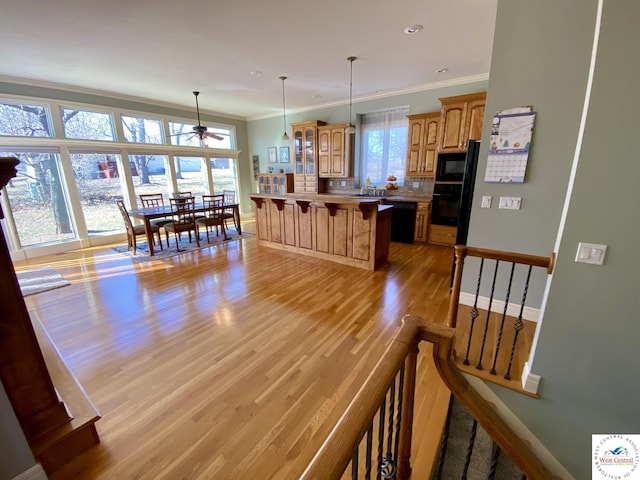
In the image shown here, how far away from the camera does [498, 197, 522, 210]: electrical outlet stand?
2529 mm

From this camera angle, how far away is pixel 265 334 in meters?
2.51

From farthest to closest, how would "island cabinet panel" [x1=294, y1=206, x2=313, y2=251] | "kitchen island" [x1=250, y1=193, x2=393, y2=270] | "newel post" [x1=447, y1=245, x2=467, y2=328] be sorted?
"island cabinet panel" [x1=294, y1=206, x2=313, y2=251], "kitchen island" [x1=250, y1=193, x2=393, y2=270], "newel post" [x1=447, y1=245, x2=467, y2=328]

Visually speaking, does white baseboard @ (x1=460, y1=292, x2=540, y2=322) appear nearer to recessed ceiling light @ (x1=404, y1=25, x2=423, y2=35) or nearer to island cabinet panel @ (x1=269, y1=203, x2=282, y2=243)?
recessed ceiling light @ (x1=404, y1=25, x2=423, y2=35)

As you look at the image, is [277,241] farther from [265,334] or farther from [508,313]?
[508,313]

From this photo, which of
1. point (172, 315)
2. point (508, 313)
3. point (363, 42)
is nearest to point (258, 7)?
point (363, 42)

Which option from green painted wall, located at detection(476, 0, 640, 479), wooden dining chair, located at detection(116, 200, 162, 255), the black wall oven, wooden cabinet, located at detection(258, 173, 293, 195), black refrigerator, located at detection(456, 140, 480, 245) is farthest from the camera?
wooden cabinet, located at detection(258, 173, 293, 195)

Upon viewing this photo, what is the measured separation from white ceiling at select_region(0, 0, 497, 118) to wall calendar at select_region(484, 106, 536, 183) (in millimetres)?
1180

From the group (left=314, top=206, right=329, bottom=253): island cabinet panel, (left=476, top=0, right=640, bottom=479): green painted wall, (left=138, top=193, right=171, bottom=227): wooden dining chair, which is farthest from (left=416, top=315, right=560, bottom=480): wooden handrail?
(left=138, top=193, right=171, bottom=227): wooden dining chair

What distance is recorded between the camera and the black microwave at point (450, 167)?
457cm

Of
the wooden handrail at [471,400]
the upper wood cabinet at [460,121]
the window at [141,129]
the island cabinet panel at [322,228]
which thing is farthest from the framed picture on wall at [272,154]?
the wooden handrail at [471,400]

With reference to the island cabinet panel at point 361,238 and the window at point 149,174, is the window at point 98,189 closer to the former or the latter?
the window at point 149,174

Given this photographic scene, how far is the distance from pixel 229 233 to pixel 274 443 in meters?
5.39

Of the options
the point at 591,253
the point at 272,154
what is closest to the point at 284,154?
the point at 272,154

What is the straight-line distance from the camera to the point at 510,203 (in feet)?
8.41
